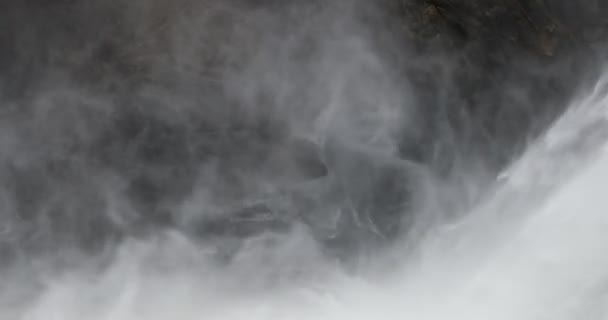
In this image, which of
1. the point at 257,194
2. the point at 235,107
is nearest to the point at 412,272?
the point at 257,194

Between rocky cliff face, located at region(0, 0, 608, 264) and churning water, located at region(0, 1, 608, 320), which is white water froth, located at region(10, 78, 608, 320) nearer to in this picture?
churning water, located at region(0, 1, 608, 320)

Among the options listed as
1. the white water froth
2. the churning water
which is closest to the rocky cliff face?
the churning water

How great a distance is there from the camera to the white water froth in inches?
458

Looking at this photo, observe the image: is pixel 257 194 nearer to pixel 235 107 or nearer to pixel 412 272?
pixel 235 107

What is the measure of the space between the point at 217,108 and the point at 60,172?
2.58 m

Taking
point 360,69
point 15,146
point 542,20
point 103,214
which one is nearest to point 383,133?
point 360,69

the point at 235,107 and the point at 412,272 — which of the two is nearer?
the point at 235,107

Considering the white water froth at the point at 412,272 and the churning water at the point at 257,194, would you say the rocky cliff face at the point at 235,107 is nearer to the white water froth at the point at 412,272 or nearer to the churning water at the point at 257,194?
the churning water at the point at 257,194

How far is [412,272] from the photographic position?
1228cm

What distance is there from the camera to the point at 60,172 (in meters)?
11.3

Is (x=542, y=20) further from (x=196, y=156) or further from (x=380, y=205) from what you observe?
(x=196, y=156)

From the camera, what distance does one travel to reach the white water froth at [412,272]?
1163 centimetres

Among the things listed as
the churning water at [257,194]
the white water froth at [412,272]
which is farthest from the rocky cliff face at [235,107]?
the white water froth at [412,272]

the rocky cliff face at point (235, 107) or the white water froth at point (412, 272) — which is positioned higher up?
the rocky cliff face at point (235, 107)
